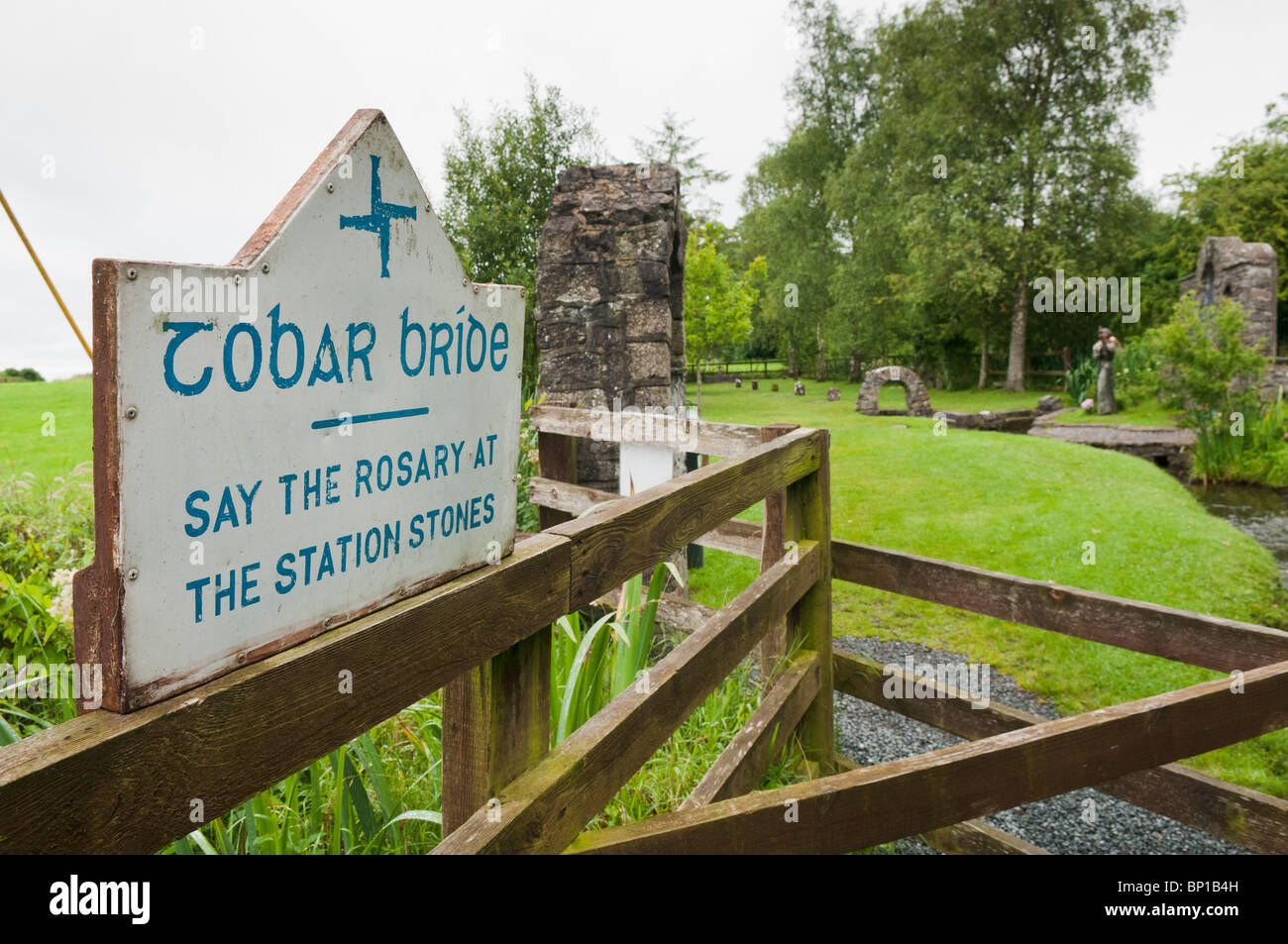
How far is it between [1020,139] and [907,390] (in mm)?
9094

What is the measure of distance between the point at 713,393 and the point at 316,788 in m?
30.4

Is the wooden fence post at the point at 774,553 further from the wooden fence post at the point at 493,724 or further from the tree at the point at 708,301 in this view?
the tree at the point at 708,301

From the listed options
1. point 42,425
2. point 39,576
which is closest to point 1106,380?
point 42,425

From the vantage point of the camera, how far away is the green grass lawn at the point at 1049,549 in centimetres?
521

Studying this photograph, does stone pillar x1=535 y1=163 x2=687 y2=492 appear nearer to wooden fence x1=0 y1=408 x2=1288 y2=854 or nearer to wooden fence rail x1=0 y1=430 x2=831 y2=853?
wooden fence x1=0 y1=408 x2=1288 y2=854

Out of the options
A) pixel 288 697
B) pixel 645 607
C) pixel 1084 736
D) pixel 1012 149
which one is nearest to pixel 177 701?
pixel 288 697

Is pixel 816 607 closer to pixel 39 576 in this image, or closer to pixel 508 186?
pixel 39 576

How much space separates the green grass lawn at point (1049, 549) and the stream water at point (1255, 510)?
1.69 feet

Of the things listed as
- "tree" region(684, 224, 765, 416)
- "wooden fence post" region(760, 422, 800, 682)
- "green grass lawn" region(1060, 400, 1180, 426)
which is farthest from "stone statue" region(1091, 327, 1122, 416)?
"wooden fence post" region(760, 422, 800, 682)

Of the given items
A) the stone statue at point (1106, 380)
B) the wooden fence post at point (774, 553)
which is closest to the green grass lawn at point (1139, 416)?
the stone statue at point (1106, 380)

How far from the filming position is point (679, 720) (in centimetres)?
192

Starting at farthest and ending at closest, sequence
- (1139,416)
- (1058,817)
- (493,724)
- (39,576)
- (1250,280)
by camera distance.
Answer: (1250,280) → (1139,416) → (39,576) → (1058,817) → (493,724)

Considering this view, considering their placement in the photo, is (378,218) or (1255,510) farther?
(1255,510)

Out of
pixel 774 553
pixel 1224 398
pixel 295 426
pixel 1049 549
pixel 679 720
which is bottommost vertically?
pixel 1049 549
